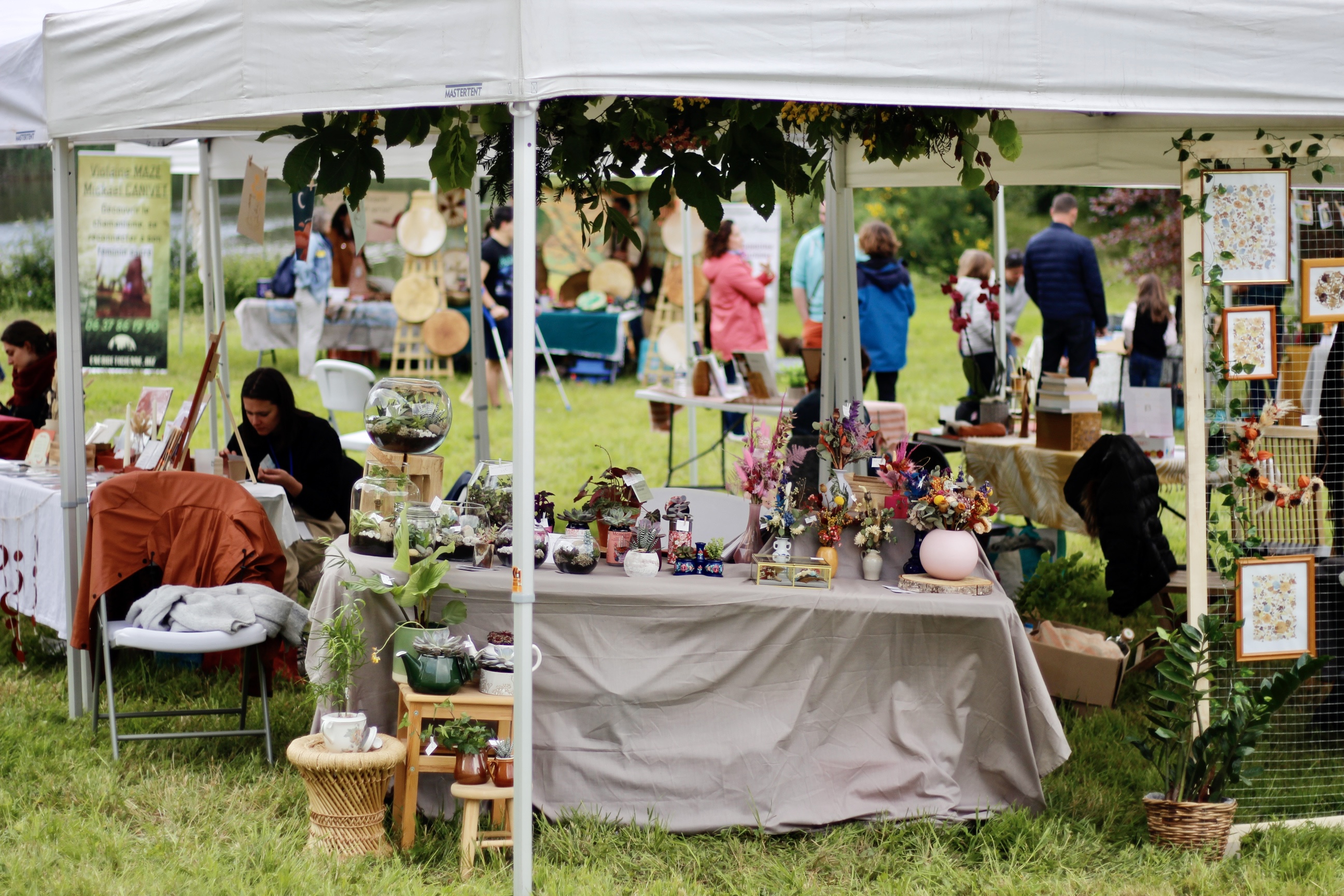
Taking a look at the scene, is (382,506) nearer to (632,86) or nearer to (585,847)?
(585,847)

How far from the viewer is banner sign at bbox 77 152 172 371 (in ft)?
25.1

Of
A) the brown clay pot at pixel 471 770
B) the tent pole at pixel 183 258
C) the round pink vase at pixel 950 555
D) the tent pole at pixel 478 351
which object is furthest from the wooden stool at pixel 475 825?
the tent pole at pixel 183 258

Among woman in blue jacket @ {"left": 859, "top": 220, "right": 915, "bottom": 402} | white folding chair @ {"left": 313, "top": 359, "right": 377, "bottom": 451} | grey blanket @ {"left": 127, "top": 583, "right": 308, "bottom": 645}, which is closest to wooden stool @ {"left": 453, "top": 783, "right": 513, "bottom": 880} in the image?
grey blanket @ {"left": 127, "top": 583, "right": 308, "bottom": 645}

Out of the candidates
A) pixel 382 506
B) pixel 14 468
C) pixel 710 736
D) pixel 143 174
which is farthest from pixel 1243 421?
pixel 143 174

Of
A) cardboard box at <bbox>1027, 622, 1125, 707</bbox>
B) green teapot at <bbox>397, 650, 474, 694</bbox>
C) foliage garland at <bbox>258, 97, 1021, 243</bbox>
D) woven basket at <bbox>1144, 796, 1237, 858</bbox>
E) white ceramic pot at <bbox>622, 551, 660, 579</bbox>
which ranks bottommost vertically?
woven basket at <bbox>1144, 796, 1237, 858</bbox>

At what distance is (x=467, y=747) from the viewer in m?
3.19

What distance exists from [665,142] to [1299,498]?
2.00 metres

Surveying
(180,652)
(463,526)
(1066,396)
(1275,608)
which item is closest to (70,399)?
(180,652)

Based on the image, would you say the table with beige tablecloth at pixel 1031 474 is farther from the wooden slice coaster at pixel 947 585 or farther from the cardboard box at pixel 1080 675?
the wooden slice coaster at pixel 947 585

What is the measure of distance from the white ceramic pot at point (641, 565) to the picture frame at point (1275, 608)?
1.54m

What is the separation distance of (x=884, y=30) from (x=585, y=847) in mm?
2104

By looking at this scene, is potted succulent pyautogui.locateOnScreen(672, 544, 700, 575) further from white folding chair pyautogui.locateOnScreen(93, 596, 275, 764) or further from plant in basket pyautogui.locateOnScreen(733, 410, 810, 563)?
white folding chair pyautogui.locateOnScreen(93, 596, 275, 764)

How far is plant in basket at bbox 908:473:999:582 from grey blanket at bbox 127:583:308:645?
6.29 ft

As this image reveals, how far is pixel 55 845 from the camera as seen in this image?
3.29 m
